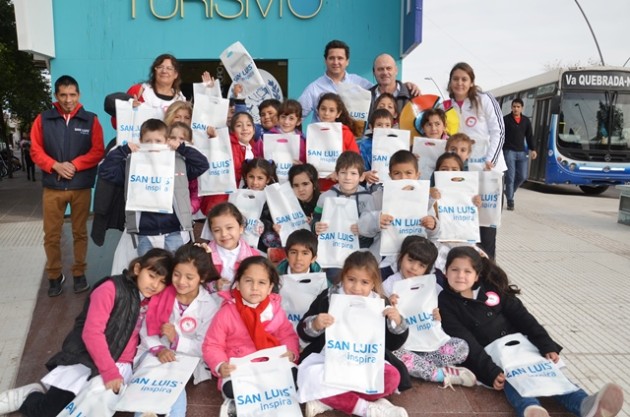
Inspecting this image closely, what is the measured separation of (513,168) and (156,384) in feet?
29.5

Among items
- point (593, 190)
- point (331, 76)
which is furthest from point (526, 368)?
point (593, 190)

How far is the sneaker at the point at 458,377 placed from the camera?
3252 millimetres

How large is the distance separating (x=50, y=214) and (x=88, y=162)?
0.59 m

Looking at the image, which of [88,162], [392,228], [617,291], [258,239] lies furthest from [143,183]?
[617,291]

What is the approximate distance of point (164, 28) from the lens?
29.2 feet

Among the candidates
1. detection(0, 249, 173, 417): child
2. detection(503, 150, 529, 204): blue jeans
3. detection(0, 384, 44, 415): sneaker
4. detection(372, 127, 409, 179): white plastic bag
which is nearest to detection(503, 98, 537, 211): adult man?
detection(503, 150, 529, 204): blue jeans

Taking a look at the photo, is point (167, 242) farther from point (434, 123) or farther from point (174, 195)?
point (434, 123)

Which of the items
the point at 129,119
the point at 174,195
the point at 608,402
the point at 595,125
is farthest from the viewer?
the point at 595,125

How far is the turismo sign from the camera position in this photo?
12.9m

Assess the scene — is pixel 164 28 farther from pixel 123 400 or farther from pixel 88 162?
pixel 123 400

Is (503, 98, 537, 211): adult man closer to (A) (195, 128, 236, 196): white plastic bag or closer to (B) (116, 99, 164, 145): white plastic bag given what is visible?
(A) (195, 128, 236, 196): white plastic bag

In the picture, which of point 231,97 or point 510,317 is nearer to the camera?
point 510,317

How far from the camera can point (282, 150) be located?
4.67 meters

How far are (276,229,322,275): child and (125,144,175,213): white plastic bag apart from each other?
960mm
